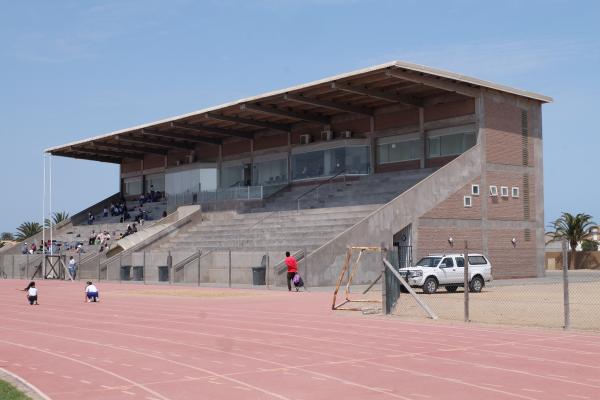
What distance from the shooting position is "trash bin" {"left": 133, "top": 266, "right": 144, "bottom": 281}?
49531 millimetres

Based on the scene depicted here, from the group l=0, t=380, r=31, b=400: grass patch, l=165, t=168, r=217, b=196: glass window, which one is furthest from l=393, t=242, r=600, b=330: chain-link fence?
l=165, t=168, r=217, b=196: glass window

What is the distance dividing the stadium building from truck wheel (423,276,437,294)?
6493 millimetres

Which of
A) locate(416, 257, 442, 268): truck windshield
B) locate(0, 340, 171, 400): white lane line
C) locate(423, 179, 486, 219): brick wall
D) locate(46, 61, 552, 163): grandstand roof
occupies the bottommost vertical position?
locate(0, 340, 171, 400): white lane line

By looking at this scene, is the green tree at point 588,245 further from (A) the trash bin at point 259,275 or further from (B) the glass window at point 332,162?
(A) the trash bin at point 259,275

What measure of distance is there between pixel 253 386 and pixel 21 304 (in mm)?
20419

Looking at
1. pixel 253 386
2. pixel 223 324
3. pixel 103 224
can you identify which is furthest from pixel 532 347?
pixel 103 224

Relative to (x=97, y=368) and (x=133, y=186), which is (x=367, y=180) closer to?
(x=133, y=186)

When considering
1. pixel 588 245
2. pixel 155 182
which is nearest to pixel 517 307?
pixel 155 182

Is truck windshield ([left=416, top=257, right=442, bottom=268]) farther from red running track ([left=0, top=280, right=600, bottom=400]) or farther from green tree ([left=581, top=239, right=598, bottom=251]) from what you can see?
green tree ([left=581, top=239, right=598, bottom=251])

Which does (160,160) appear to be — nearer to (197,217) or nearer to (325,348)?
(197,217)

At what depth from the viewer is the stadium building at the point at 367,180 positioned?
144 feet

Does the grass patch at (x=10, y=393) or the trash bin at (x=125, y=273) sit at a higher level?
the trash bin at (x=125, y=273)

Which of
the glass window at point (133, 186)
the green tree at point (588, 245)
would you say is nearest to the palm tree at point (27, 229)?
the glass window at point (133, 186)

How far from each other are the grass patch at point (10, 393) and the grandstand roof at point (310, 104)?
34502 millimetres
